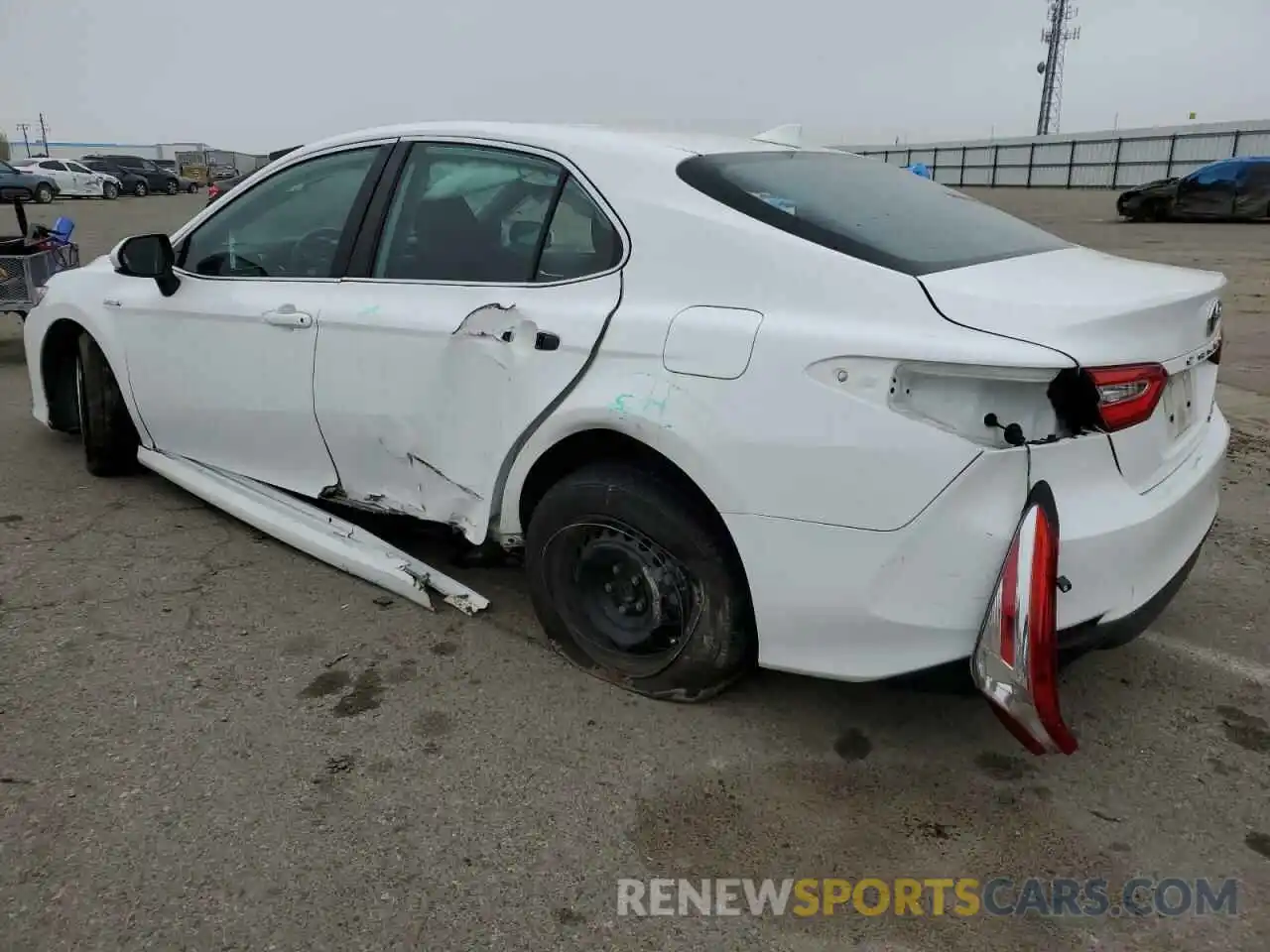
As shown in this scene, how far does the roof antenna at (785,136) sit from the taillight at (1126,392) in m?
1.56

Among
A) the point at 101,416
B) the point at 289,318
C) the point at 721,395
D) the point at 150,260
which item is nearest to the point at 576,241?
the point at 721,395

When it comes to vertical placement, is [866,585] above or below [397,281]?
below

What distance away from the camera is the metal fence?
34750 mm

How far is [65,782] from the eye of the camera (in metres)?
2.42

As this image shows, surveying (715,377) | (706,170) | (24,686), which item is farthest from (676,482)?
(24,686)

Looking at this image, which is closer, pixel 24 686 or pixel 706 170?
pixel 706 170

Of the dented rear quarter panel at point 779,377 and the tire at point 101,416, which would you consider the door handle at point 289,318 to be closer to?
the dented rear quarter panel at point 779,377

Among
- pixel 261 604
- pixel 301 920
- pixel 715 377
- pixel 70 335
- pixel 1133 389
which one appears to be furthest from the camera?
pixel 70 335

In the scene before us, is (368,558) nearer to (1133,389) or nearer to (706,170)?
(706,170)

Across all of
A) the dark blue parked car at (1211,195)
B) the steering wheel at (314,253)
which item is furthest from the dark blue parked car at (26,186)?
the steering wheel at (314,253)

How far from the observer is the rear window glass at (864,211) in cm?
241

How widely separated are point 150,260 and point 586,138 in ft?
6.33

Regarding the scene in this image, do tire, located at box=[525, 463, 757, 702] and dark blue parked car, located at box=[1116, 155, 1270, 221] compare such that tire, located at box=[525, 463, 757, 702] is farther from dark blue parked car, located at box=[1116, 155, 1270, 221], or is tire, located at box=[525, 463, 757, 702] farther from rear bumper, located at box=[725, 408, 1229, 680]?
dark blue parked car, located at box=[1116, 155, 1270, 221]

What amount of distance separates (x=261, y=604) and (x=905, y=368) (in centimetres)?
235
